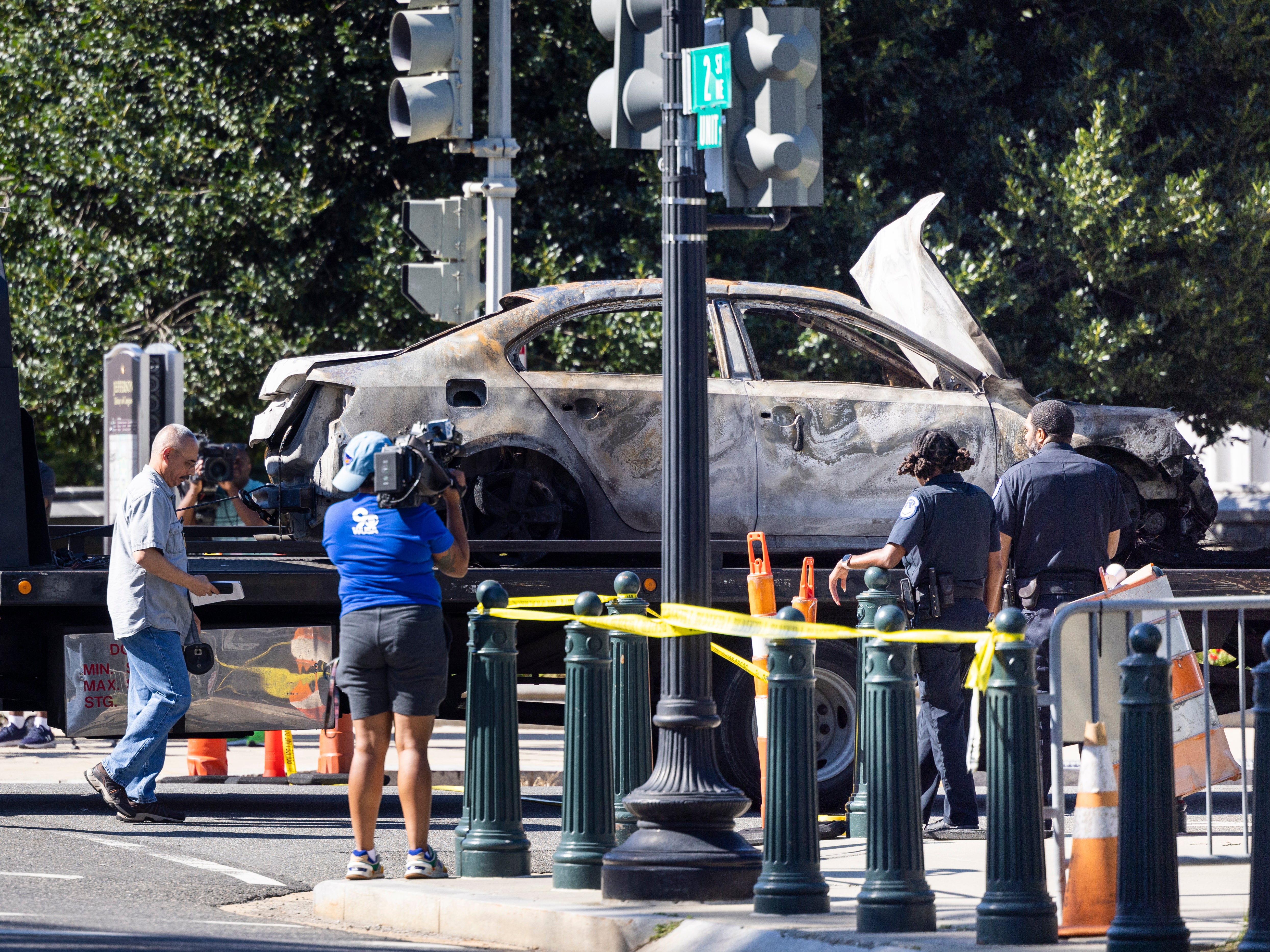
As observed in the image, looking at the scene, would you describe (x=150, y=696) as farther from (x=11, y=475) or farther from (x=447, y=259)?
(x=447, y=259)

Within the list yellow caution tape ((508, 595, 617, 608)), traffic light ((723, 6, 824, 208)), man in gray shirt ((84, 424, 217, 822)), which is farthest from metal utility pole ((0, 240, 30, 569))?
traffic light ((723, 6, 824, 208))

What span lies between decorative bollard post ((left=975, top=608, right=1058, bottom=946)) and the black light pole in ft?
3.78

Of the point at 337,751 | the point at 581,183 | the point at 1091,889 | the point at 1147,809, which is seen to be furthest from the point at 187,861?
the point at 581,183

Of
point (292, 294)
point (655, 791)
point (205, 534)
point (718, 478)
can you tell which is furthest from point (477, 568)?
point (292, 294)

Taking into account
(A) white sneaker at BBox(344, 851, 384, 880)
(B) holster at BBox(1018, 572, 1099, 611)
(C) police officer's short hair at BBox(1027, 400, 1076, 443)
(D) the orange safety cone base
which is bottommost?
(A) white sneaker at BBox(344, 851, 384, 880)

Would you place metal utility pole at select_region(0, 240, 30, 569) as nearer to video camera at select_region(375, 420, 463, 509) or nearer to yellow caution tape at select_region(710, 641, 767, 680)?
video camera at select_region(375, 420, 463, 509)

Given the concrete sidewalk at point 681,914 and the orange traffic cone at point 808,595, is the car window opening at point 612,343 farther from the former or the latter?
the concrete sidewalk at point 681,914

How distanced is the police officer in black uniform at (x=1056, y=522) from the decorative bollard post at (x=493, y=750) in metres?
2.29

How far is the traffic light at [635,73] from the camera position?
6609 millimetres

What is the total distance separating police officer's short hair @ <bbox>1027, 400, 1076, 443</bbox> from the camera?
814cm

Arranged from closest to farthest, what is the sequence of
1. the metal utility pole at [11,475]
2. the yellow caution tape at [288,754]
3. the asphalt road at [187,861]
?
the asphalt road at [187,861] → the metal utility pole at [11,475] → the yellow caution tape at [288,754]

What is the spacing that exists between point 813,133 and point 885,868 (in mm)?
2506

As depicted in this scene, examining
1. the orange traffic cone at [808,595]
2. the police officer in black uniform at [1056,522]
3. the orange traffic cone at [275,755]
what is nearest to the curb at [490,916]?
the orange traffic cone at [808,595]

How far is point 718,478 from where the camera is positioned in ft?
32.3
